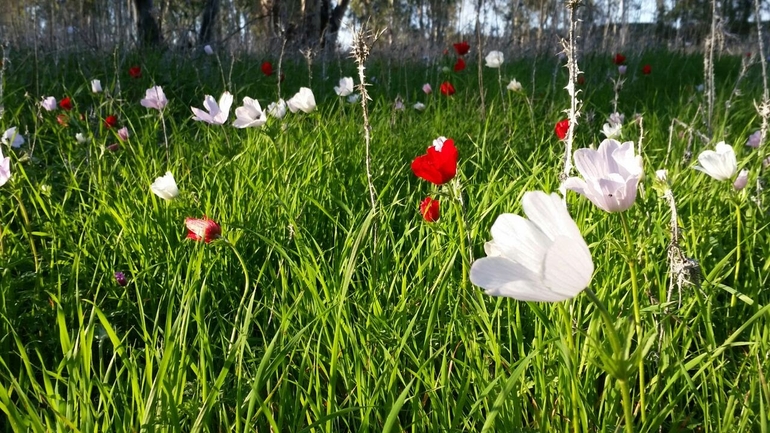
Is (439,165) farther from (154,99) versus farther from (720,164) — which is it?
(154,99)

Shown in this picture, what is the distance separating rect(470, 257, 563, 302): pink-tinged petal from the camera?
1.96ft

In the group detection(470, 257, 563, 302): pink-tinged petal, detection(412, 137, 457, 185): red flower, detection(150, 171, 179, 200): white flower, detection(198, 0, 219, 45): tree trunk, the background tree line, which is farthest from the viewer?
detection(198, 0, 219, 45): tree trunk

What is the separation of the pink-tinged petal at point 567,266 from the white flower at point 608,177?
0.74ft

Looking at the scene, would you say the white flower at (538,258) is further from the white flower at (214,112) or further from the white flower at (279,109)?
the white flower at (279,109)

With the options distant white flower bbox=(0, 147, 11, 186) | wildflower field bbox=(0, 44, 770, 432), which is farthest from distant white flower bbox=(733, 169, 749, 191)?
distant white flower bbox=(0, 147, 11, 186)

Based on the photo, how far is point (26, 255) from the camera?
1.61 metres

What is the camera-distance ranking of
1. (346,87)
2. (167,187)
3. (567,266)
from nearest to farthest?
(567,266) → (167,187) → (346,87)

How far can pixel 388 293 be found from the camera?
4.29 feet

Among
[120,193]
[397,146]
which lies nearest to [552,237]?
[120,193]

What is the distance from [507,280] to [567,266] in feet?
0.21

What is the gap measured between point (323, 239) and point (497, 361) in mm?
784

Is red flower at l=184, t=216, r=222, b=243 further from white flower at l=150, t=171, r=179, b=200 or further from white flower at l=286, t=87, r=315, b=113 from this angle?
white flower at l=286, t=87, r=315, b=113

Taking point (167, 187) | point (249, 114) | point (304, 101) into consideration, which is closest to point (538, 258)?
point (167, 187)

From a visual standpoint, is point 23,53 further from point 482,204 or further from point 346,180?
point 482,204
